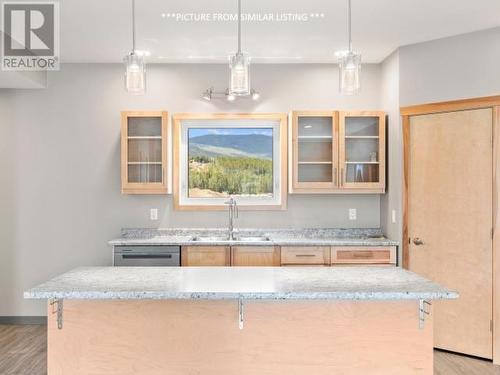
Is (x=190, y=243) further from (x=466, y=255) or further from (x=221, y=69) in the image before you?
(x=466, y=255)

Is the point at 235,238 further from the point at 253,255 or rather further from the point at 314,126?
the point at 314,126

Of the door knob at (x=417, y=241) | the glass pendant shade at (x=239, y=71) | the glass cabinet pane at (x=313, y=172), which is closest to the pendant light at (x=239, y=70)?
the glass pendant shade at (x=239, y=71)

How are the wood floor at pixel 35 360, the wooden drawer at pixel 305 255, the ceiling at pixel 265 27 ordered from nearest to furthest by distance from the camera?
the ceiling at pixel 265 27, the wood floor at pixel 35 360, the wooden drawer at pixel 305 255

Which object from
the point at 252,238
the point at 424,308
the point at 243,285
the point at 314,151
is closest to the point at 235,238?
the point at 252,238

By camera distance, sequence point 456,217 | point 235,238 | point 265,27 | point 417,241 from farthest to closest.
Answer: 1. point 235,238
2. point 417,241
3. point 456,217
4. point 265,27

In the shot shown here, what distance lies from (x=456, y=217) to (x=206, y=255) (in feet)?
7.32

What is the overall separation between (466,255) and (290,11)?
2.48m

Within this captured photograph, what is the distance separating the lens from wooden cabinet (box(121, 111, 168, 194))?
13.5 ft

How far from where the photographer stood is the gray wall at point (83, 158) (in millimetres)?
4402

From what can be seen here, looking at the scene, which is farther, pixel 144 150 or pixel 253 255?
pixel 144 150

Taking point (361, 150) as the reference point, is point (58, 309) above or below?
below

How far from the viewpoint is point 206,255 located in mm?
3895

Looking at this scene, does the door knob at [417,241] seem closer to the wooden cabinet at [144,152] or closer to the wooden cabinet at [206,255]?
the wooden cabinet at [206,255]

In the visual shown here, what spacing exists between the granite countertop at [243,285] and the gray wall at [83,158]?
6.31 ft
